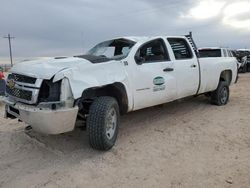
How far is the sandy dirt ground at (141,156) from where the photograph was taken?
433cm

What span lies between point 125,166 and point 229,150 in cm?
171

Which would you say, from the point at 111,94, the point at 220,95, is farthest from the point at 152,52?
the point at 220,95

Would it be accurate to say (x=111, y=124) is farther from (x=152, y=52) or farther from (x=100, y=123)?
(x=152, y=52)

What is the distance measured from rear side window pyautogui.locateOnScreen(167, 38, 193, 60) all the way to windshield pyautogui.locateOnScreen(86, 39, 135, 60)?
1.14 meters

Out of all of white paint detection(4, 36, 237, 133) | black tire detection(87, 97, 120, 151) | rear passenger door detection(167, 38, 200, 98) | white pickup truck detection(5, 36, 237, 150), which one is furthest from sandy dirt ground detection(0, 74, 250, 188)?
rear passenger door detection(167, 38, 200, 98)

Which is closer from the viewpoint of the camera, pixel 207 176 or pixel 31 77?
pixel 207 176

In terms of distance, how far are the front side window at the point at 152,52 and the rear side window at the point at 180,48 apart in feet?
1.26

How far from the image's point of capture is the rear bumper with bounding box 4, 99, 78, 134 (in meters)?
4.71

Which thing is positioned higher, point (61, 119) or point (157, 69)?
point (157, 69)

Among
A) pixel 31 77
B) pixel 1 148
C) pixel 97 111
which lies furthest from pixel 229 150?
pixel 1 148

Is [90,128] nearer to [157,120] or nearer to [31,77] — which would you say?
[31,77]

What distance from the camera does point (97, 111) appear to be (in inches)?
198

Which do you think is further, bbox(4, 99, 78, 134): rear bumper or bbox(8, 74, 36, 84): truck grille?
bbox(8, 74, 36, 84): truck grille

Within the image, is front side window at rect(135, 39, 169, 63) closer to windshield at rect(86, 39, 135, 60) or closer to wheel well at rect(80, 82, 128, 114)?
windshield at rect(86, 39, 135, 60)
